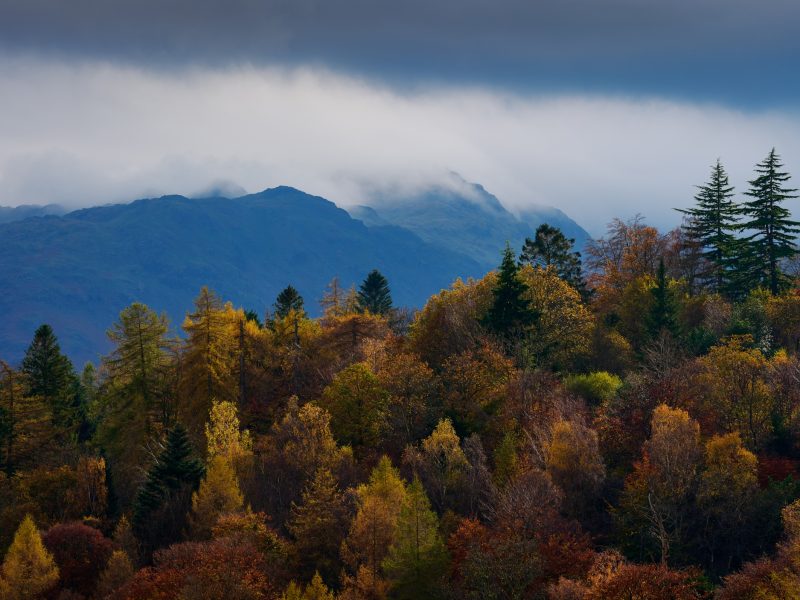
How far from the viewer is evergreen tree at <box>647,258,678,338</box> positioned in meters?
76.8

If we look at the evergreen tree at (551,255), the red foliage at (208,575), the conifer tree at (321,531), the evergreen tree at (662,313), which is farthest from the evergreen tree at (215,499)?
the evergreen tree at (551,255)

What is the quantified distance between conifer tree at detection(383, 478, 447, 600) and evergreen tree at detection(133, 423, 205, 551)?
2006 centimetres

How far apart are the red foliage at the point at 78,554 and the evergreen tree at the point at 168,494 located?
3.12m

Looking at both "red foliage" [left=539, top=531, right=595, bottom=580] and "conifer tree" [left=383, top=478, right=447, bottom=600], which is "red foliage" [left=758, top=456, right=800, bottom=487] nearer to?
"red foliage" [left=539, top=531, right=595, bottom=580]

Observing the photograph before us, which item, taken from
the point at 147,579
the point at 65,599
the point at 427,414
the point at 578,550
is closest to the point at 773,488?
the point at 578,550

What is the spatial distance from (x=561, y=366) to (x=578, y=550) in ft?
108

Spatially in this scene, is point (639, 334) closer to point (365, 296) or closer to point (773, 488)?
point (773, 488)

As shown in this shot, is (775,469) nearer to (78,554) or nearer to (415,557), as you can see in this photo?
(415,557)

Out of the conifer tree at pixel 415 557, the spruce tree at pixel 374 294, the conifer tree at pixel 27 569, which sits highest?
the spruce tree at pixel 374 294

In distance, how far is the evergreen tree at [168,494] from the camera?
197 ft

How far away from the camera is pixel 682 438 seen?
5012 centimetres

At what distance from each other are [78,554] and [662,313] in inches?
2248

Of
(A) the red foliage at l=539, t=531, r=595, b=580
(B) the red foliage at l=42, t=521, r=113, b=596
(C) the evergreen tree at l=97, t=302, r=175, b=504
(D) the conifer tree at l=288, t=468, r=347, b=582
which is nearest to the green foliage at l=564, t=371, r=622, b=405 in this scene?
(A) the red foliage at l=539, t=531, r=595, b=580

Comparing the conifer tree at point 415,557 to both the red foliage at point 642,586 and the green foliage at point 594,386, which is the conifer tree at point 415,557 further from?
the green foliage at point 594,386
